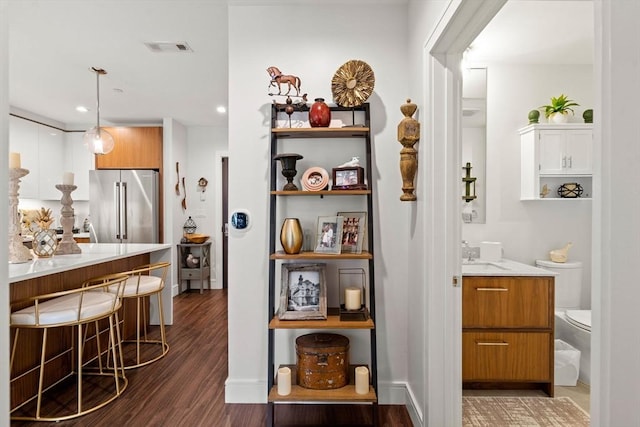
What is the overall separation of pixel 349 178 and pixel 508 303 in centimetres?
136

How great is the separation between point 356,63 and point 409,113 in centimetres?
46

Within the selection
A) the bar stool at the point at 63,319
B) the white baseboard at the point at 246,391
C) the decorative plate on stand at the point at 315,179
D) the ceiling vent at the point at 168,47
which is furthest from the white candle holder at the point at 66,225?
the decorative plate on stand at the point at 315,179

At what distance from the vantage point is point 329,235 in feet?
7.18

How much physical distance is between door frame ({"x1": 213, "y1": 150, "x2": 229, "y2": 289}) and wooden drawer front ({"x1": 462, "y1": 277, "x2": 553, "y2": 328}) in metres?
4.35

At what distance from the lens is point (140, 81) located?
12.5 feet

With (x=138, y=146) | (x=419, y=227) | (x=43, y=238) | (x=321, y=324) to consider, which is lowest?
(x=321, y=324)

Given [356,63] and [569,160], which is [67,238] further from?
[569,160]

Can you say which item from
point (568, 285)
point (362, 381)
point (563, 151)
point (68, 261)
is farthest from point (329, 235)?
point (563, 151)

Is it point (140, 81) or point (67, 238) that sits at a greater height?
point (140, 81)

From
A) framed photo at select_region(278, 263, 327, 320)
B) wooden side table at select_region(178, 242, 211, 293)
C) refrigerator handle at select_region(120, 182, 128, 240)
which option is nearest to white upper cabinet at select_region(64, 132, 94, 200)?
refrigerator handle at select_region(120, 182, 128, 240)

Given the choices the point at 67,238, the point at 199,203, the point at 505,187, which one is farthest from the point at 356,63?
the point at 199,203

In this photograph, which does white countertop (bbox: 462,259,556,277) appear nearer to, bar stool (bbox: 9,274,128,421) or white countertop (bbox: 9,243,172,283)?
bar stool (bbox: 9,274,128,421)

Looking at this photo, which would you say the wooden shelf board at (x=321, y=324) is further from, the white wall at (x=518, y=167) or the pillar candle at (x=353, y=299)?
the white wall at (x=518, y=167)

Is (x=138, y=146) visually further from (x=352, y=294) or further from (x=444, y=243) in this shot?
(x=444, y=243)
